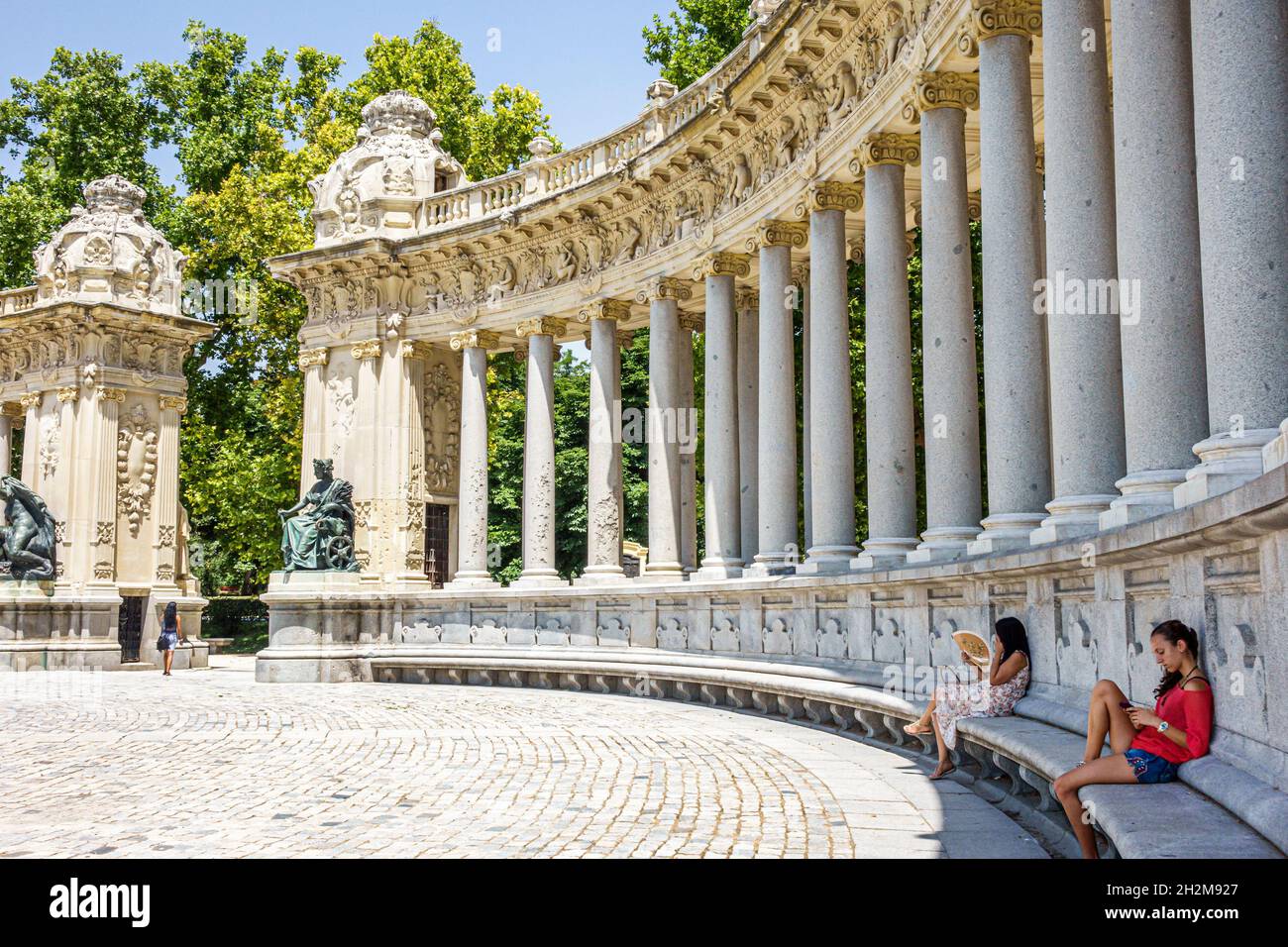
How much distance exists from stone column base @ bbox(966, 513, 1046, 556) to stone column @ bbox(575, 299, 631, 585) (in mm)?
17057

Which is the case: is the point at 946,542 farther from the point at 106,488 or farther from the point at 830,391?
the point at 106,488

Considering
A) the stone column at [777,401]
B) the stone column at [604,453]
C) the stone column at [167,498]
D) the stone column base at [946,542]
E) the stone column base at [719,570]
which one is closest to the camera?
the stone column base at [946,542]

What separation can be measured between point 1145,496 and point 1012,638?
8.54 feet

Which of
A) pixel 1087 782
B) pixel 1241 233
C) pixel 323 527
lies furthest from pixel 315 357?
pixel 1087 782

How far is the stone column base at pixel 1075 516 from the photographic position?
543 inches

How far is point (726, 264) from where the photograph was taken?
30.2 metres

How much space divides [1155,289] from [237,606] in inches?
2554

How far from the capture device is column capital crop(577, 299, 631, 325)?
34875 mm

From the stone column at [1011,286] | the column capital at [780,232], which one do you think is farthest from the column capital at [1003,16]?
the column capital at [780,232]

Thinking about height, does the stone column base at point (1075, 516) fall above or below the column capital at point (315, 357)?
below

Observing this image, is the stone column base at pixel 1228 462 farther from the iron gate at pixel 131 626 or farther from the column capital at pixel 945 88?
the iron gate at pixel 131 626

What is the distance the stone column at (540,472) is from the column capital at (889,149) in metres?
15.1

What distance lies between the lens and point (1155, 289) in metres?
12.0

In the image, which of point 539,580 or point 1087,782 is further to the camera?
point 539,580
